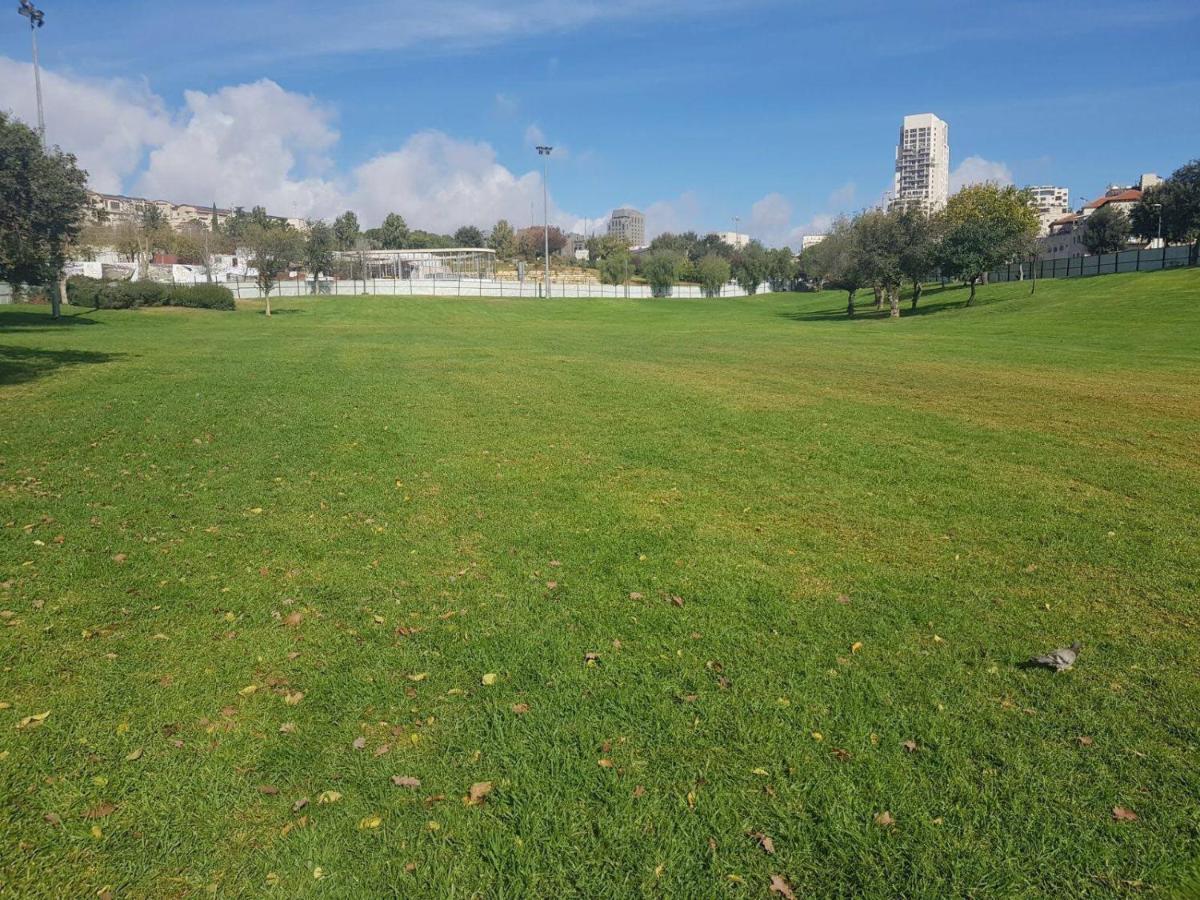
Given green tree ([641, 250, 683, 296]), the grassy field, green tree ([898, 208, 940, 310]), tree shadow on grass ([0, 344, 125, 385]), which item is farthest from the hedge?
green tree ([641, 250, 683, 296])

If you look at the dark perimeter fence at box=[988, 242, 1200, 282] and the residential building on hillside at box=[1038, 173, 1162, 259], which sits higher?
the residential building on hillside at box=[1038, 173, 1162, 259]

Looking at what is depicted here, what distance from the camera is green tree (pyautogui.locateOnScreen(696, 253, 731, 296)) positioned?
105 m

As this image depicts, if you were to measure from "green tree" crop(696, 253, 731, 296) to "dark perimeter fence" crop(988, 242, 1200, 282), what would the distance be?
122 ft

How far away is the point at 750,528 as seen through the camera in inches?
328

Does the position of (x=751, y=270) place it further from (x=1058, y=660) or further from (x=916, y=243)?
(x=1058, y=660)

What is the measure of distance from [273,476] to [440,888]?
770cm

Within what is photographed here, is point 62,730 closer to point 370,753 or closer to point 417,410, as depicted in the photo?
point 370,753

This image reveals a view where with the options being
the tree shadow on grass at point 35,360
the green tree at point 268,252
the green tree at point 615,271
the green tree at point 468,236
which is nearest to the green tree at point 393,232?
the green tree at point 468,236

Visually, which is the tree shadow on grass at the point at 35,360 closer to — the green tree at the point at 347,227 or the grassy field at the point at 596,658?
the grassy field at the point at 596,658

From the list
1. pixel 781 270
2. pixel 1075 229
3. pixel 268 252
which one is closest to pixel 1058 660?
pixel 268 252

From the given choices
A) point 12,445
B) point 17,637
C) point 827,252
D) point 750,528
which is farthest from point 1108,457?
point 827,252

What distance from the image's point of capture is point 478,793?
13.3 feet

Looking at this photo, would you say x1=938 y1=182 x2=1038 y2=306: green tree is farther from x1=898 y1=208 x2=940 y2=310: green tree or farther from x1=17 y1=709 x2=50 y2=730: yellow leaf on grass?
x1=17 y1=709 x2=50 y2=730: yellow leaf on grass

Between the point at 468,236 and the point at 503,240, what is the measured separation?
22.6 meters
